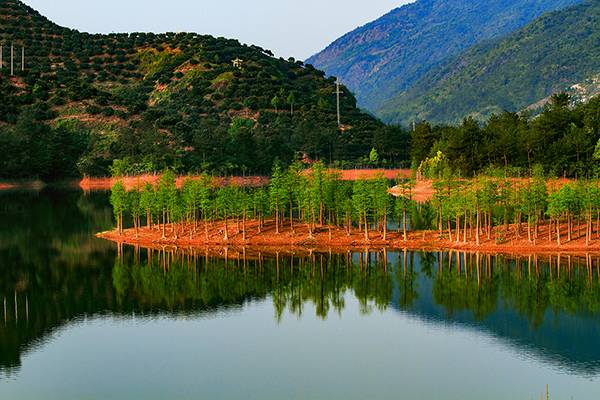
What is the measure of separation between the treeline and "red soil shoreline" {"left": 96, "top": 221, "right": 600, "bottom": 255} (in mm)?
32745

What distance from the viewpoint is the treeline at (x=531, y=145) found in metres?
130

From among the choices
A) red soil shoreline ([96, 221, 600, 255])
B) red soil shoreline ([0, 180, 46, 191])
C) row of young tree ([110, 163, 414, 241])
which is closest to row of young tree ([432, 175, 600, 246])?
red soil shoreline ([96, 221, 600, 255])

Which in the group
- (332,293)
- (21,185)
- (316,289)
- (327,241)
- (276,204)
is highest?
(21,185)

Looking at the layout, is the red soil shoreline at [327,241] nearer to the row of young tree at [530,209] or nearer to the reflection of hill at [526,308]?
the row of young tree at [530,209]

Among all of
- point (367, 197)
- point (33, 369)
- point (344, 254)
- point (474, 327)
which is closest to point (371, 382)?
point (474, 327)

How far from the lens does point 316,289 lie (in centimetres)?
7319

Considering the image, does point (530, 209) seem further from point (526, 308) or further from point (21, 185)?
point (21, 185)

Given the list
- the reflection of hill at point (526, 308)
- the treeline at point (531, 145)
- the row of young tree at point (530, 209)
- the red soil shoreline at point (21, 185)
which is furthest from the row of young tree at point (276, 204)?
the red soil shoreline at point (21, 185)

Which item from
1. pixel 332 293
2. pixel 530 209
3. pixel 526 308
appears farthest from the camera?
pixel 530 209

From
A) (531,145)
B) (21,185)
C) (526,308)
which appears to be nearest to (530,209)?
(526,308)

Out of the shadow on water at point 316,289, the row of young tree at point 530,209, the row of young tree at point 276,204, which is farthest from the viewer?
the row of young tree at point 276,204

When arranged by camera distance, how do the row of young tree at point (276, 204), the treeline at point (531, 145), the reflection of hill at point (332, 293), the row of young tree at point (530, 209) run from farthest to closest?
the treeline at point (531, 145) < the row of young tree at point (276, 204) < the row of young tree at point (530, 209) < the reflection of hill at point (332, 293)

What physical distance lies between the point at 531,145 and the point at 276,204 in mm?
59300

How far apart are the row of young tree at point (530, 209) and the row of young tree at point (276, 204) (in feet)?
20.1
